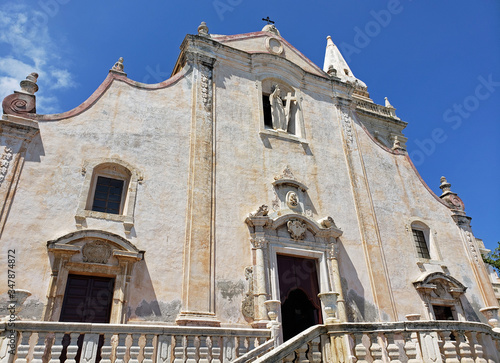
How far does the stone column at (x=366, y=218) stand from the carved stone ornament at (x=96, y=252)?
7891 mm

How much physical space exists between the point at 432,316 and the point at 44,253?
37.4 ft

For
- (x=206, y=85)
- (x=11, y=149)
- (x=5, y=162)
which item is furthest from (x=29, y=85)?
(x=206, y=85)

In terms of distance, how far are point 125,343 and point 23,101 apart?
23.7ft

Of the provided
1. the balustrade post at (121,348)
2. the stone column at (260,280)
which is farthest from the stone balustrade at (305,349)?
the stone column at (260,280)

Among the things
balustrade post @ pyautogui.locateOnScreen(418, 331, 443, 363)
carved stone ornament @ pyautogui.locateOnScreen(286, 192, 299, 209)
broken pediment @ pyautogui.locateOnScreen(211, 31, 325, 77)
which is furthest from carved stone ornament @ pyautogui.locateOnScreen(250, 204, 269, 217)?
broken pediment @ pyautogui.locateOnScreen(211, 31, 325, 77)

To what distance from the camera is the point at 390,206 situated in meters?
14.3

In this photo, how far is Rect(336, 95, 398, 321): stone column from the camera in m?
12.1

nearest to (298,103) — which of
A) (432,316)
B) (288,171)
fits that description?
(288,171)

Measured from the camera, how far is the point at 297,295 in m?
11.3

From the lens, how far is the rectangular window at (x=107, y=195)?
9992 mm

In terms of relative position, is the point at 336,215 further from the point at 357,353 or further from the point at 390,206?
the point at 357,353

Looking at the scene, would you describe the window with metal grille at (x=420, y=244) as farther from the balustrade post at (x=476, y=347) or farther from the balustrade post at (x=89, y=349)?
the balustrade post at (x=89, y=349)

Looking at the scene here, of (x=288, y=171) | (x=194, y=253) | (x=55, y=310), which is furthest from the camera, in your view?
(x=288, y=171)

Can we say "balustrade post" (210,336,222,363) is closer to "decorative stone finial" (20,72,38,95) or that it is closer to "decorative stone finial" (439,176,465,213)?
"decorative stone finial" (20,72,38,95)
